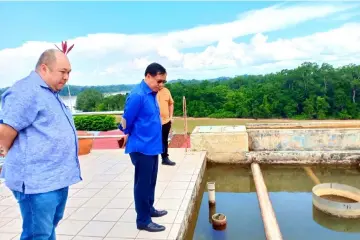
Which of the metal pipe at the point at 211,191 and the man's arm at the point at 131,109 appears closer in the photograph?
the man's arm at the point at 131,109

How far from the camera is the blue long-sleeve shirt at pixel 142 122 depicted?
8.55 ft

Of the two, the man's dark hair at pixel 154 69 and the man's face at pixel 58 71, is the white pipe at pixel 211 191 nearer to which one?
the man's dark hair at pixel 154 69

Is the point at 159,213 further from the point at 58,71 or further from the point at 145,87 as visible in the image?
the point at 58,71

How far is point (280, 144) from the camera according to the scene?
5.71 meters

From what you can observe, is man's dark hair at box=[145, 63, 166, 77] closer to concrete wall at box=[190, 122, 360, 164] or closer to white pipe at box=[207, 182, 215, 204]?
white pipe at box=[207, 182, 215, 204]

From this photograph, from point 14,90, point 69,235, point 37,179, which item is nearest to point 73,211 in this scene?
point 69,235

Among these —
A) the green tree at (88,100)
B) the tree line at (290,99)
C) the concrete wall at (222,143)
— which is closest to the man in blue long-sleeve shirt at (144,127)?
the concrete wall at (222,143)

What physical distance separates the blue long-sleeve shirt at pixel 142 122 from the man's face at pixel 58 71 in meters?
0.89

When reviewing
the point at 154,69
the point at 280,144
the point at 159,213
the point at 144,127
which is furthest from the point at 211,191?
the point at 280,144

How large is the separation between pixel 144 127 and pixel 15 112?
1.19 metres

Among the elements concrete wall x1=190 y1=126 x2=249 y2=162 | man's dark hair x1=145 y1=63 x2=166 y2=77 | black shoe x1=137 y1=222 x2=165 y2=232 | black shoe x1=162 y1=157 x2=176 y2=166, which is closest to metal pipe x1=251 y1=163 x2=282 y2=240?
black shoe x1=137 y1=222 x2=165 y2=232

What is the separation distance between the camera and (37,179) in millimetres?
1642

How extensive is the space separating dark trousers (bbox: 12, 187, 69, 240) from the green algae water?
1.85 metres

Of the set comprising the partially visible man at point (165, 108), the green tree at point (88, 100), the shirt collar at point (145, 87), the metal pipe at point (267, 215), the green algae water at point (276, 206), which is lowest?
the green algae water at point (276, 206)
